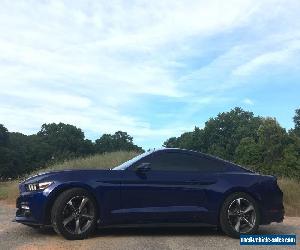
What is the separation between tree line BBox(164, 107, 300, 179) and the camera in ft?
222

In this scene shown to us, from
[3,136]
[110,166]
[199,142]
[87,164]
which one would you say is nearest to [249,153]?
[199,142]

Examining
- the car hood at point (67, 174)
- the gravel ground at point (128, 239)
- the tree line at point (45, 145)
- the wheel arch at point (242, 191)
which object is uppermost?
the tree line at point (45, 145)

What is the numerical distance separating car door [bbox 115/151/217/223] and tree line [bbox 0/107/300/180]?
2464 inches

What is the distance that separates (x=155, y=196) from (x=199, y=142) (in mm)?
89265

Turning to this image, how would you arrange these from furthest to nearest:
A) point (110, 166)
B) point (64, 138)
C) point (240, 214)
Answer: point (64, 138) < point (110, 166) < point (240, 214)

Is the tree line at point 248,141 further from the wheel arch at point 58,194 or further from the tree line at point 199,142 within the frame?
the wheel arch at point 58,194

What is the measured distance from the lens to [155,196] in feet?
27.0

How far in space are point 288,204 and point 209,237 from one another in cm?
752

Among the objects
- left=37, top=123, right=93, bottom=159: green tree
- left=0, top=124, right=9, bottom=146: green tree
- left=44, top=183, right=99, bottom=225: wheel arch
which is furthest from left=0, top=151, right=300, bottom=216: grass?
left=37, top=123, right=93, bottom=159: green tree

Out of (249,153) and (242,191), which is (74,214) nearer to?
(242,191)

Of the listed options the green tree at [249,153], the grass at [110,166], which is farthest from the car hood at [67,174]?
the green tree at [249,153]

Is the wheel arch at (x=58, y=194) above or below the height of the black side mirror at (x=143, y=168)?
below

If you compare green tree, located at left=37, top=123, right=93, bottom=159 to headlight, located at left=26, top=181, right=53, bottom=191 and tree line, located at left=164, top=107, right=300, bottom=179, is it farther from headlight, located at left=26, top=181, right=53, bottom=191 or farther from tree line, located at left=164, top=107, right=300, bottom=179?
headlight, located at left=26, top=181, right=53, bottom=191

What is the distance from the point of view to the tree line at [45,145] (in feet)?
284
